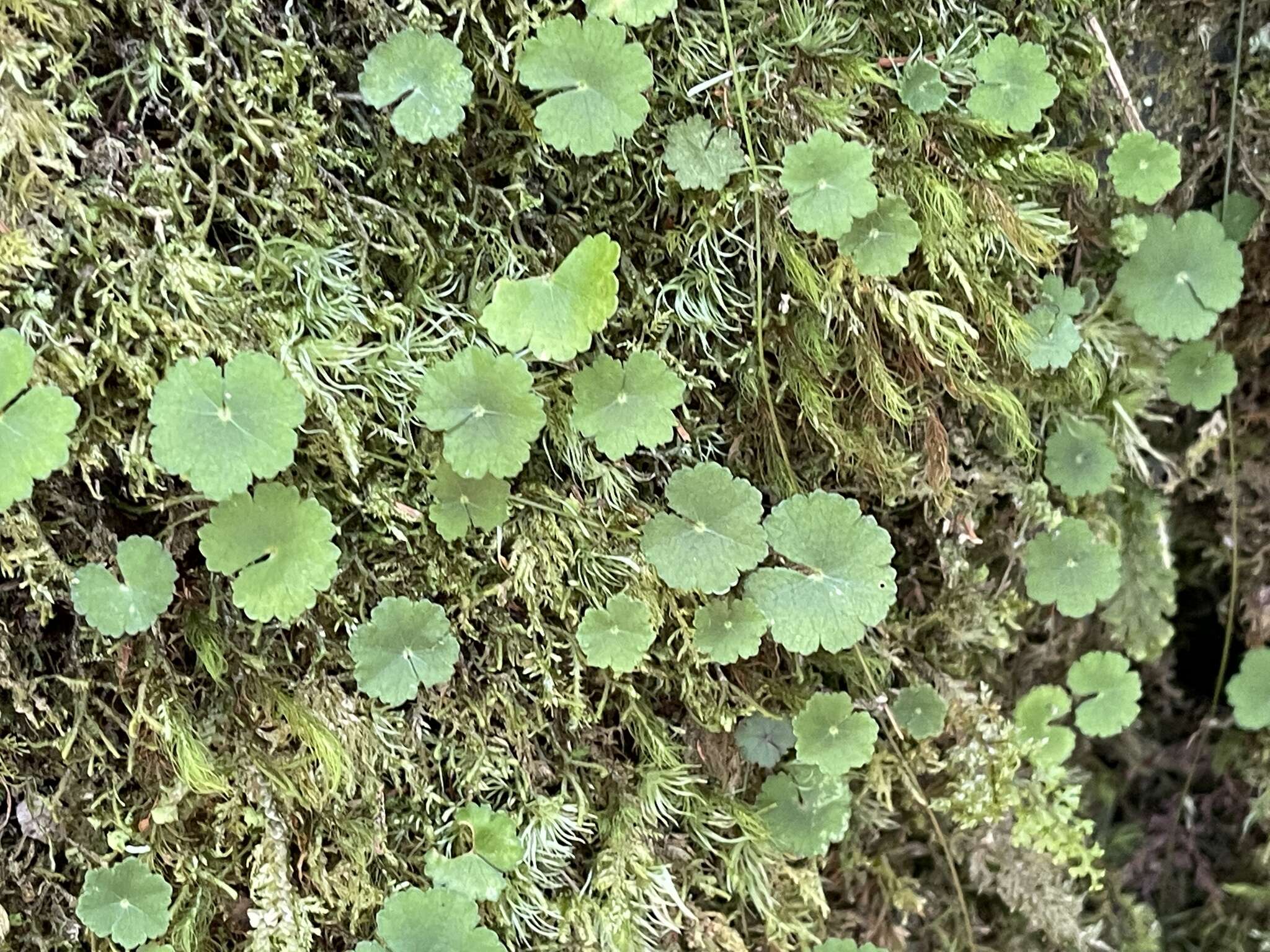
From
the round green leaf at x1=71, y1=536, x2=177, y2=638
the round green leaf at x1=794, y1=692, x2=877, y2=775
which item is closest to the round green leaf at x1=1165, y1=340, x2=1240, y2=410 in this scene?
the round green leaf at x1=794, y1=692, x2=877, y2=775

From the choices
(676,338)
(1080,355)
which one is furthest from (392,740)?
(1080,355)

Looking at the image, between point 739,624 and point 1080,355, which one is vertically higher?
point 1080,355

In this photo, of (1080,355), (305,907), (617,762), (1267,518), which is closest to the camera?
(305,907)

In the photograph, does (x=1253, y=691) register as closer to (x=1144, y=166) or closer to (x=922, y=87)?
(x=1144, y=166)

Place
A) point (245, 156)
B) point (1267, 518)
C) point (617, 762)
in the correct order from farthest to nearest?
point (1267, 518) → point (617, 762) → point (245, 156)

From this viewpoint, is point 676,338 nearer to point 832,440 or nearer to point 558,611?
point 832,440

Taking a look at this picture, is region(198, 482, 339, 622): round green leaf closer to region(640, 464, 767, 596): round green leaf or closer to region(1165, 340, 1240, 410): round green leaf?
region(640, 464, 767, 596): round green leaf

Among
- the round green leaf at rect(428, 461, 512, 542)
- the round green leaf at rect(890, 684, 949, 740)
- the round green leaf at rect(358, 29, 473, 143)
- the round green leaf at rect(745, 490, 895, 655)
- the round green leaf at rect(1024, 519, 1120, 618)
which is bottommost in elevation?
the round green leaf at rect(890, 684, 949, 740)
